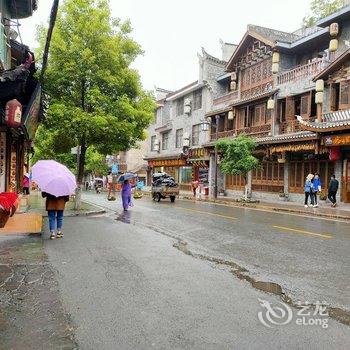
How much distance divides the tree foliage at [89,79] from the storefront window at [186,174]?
24.0m

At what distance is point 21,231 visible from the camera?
10320mm

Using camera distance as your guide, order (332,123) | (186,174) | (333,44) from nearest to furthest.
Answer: (332,123) < (333,44) < (186,174)

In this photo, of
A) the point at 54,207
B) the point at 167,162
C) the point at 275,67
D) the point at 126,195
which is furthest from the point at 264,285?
the point at 167,162

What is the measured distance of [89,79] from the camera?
57.7ft

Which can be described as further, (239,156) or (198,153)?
(198,153)

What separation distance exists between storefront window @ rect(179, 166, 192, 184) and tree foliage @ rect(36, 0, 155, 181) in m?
24.0

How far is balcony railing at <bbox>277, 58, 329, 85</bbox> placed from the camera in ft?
81.8

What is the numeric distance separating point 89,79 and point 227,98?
1964 cm

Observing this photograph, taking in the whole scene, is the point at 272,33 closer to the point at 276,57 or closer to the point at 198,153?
the point at 276,57

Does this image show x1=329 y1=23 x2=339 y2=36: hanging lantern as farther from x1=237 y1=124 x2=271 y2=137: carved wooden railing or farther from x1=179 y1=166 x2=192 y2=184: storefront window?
x1=179 y1=166 x2=192 y2=184: storefront window

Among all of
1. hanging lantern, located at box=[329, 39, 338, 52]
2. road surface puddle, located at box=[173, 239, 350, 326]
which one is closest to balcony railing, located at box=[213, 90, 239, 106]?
hanging lantern, located at box=[329, 39, 338, 52]

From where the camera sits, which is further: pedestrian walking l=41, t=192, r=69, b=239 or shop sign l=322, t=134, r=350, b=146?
shop sign l=322, t=134, r=350, b=146

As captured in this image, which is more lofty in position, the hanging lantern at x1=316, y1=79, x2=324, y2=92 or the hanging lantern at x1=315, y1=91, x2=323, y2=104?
the hanging lantern at x1=316, y1=79, x2=324, y2=92

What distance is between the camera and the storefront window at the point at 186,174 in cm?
4241
